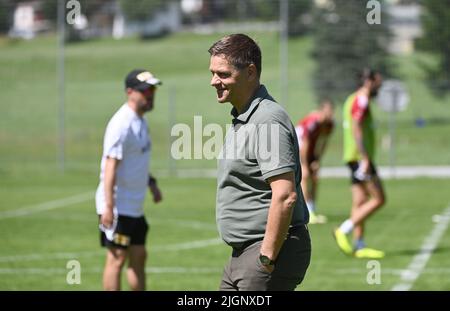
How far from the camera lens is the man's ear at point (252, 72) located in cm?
642

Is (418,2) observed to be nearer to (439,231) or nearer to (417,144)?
(417,144)

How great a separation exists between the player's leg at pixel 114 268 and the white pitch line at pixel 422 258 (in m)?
3.27

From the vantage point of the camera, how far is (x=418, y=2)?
1345 inches

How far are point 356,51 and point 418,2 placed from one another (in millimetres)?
→ 2842

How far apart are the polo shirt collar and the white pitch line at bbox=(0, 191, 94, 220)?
1343 centimetres

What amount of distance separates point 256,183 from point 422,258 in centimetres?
795

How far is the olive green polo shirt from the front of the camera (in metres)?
6.25

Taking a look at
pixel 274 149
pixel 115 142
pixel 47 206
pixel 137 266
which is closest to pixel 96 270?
pixel 137 266

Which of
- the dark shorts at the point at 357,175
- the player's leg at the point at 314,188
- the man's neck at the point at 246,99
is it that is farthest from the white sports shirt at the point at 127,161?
the player's leg at the point at 314,188

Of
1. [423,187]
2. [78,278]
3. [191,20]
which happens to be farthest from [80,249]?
[191,20]

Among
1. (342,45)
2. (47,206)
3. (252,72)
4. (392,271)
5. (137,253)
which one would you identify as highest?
(342,45)

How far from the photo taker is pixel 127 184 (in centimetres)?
977

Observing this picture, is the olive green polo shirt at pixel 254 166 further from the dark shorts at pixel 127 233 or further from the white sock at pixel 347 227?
the white sock at pixel 347 227

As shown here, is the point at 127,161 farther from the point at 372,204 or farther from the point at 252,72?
the point at 372,204
